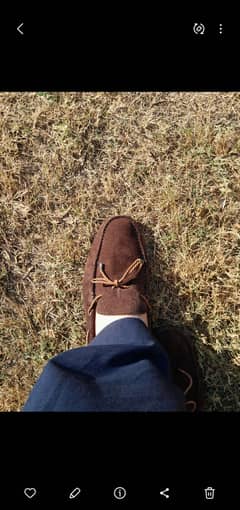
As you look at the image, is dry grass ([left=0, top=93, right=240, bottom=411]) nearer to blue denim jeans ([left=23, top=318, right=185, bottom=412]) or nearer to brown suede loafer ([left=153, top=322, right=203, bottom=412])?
brown suede loafer ([left=153, top=322, right=203, bottom=412])

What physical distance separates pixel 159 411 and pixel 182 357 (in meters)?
0.40

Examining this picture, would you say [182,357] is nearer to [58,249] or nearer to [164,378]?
[164,378]

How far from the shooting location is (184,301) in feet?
5.67

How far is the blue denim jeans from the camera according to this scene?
130 cm

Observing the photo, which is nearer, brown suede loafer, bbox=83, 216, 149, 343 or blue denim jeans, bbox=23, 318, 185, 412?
blue denim jeans, bbox=23, 318, 185, 412

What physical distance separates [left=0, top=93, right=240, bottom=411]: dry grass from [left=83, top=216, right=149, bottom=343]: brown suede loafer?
0.04 metres

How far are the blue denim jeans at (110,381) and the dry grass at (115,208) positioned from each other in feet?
0.99

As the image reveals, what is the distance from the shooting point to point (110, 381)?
4.41 ft

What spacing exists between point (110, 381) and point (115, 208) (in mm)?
632

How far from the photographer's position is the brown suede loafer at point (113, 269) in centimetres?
172

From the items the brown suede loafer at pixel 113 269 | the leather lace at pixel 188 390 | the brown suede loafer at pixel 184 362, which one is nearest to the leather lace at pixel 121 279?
the brown suede loafer at pixel 113 269

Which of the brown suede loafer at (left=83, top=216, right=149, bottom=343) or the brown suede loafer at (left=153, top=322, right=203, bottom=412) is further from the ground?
the brown suede loafer at (left=83, top=216, right=149, bottom=343)
